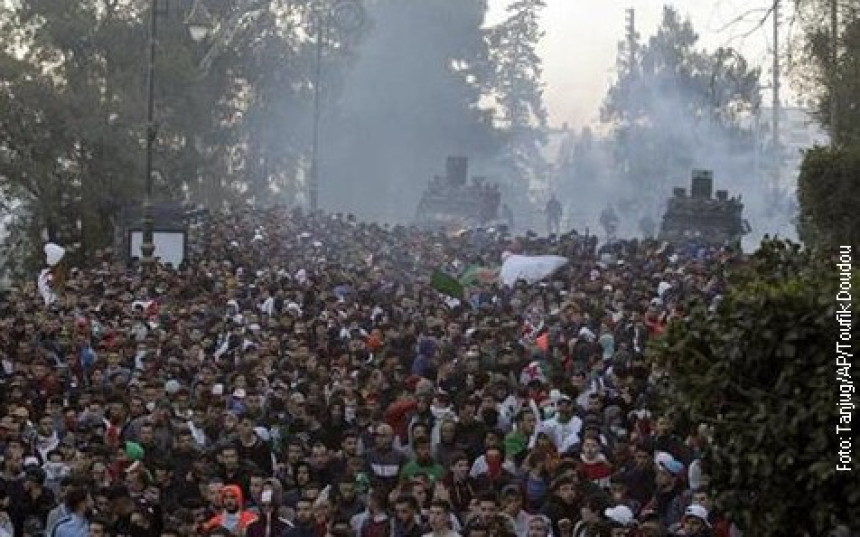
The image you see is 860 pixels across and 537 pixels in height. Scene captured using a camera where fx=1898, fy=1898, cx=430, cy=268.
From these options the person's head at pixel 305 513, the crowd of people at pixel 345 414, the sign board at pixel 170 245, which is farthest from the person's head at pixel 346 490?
the sign board at pixel 170 245

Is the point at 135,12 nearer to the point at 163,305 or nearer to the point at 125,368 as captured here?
the point at 163,305

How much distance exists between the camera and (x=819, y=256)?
837 centimetres

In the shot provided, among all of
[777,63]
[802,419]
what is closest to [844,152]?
[777,63]

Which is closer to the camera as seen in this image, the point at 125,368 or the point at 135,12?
the point at 125,368

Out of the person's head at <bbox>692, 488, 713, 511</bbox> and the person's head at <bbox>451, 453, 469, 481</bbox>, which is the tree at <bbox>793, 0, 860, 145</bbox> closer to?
the person's head at <bbox>451, 453, 469, 481</bbox>

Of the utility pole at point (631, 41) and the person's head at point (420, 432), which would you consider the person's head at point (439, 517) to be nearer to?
the person's head at point (420, 432)

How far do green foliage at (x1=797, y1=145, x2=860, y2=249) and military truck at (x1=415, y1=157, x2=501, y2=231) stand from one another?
35201 millimetres

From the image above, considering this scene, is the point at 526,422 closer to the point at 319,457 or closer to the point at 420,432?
the point at 420,432

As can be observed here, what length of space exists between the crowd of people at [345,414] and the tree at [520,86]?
78.5m

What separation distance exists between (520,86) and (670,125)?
47.9ft

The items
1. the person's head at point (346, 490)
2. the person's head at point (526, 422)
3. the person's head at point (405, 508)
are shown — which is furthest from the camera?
the person's head at point (526, 422)

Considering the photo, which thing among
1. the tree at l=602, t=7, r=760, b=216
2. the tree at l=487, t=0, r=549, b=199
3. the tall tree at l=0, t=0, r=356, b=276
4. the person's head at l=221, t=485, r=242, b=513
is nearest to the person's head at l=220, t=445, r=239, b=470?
the person's head at l=221, t=485, r=242, b=513

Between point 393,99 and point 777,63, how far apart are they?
7057 cm

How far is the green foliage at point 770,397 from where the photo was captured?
23.4ft
